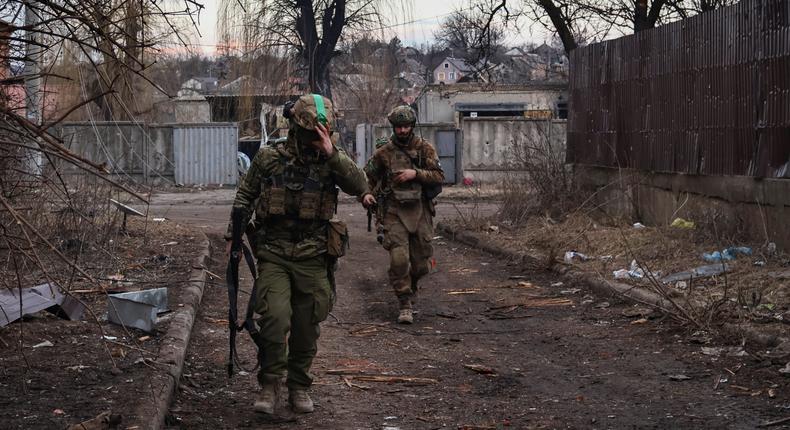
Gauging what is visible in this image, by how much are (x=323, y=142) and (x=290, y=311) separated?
3.31 ft

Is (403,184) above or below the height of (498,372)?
above

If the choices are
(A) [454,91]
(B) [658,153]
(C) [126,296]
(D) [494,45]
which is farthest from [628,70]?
(A) [454,91]

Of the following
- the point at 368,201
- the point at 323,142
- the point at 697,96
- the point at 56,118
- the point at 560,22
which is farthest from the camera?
the point at 560,22

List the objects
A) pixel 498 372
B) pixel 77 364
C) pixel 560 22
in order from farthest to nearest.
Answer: pixel 560 22, pixel 498 372, pixel 77 364

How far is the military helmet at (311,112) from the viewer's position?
629 cm

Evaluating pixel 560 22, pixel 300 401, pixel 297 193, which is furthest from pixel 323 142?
pixel 560 22

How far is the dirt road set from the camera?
610cm

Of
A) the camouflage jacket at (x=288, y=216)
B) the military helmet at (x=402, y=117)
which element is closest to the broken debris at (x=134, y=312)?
the camouflage jacket at (x=288, y=216)

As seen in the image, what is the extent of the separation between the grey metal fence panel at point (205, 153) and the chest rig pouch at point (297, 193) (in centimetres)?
2704

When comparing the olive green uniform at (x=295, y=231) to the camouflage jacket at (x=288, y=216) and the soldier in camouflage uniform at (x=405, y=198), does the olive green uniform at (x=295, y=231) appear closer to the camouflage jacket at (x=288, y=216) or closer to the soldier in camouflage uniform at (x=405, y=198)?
the camouflage jacket at (x=288, y=216)

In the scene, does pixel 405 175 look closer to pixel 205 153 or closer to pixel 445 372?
pixel 445 372

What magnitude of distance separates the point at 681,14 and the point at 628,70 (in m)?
4.86

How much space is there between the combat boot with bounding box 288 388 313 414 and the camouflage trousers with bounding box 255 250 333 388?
35 millimetres

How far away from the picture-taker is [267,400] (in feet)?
20.4
